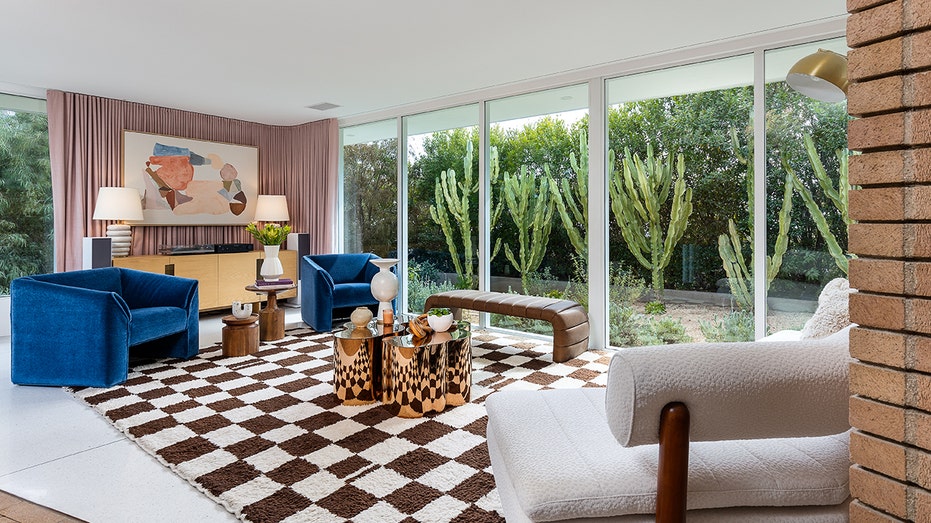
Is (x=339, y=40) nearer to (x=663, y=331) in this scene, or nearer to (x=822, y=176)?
(x=663, y=331)

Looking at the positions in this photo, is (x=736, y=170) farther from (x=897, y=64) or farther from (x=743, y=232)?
(x=897, y=64)

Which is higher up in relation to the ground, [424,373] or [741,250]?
[741,250]

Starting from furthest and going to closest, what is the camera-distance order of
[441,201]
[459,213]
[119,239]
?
[441,201], [459,213], [119,239]

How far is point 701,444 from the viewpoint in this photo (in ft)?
4.24

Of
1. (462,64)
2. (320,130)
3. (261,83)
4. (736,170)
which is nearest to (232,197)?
(320,130)

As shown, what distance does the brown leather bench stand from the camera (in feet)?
13.2

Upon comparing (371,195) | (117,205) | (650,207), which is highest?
(371,195)

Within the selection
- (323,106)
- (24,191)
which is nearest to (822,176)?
(323,106)

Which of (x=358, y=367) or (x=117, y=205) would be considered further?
(x=117, y=205)

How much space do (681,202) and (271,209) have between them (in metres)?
4.67

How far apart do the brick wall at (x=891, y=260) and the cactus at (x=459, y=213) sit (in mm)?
4536

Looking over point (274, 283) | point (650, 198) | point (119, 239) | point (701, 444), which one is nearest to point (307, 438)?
point (701, 444)

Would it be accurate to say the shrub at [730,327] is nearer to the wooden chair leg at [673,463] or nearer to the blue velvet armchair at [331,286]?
the blue velvet armchair at [331,286]

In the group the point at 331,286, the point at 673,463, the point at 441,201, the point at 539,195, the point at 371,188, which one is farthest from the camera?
the point at 371,188
